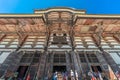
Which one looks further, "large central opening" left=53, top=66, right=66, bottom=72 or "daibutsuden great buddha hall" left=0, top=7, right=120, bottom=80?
"large central opening" left=53, top=66, right=66, bottom=72

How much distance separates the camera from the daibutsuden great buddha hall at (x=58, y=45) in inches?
361

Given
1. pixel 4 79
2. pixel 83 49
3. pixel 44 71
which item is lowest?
pixel 4 79

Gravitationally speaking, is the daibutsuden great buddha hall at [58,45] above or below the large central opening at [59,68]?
above

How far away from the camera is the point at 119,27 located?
13102 millimetres

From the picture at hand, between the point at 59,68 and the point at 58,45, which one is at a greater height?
the point at 58,45

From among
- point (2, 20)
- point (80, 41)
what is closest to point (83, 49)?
point (80, 41)

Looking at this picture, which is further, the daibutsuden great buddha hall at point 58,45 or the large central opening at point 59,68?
the large central opening at point 59,68

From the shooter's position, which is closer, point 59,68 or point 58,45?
point 59,68

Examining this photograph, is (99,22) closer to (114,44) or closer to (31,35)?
(114,44)

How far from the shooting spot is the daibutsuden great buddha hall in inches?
361

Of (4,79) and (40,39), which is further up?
(40,39)

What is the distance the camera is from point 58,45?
12312 millimetres

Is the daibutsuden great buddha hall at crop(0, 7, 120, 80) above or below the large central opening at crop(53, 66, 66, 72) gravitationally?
above

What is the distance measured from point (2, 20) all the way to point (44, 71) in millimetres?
5710
